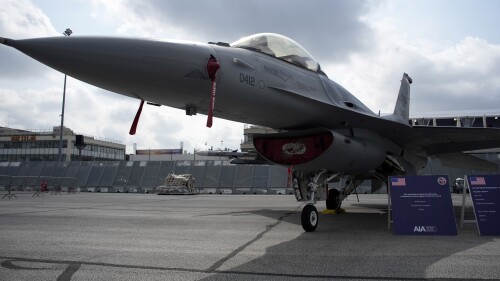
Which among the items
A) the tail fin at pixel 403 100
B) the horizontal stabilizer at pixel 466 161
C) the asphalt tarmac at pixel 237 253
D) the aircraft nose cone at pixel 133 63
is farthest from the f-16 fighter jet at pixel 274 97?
the tail fin at pixel 403 100

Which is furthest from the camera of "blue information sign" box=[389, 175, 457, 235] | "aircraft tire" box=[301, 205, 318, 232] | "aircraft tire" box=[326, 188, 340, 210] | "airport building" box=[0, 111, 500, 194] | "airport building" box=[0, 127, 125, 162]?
"airport building" box=[0, 127, 125, 162]

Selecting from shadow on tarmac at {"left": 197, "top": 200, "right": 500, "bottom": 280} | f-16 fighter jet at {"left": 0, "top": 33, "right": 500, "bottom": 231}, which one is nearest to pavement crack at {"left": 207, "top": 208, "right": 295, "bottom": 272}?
shadow on tarmac at {"left": 197, "top": 200, "right": 500, "bottom": 280}

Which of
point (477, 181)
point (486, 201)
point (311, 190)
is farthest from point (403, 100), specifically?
point (311, 190)

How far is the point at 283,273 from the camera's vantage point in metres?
3.77

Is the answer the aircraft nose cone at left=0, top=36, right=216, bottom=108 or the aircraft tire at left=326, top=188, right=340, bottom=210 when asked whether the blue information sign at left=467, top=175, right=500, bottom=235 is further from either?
the aircraft nose cone at left=0, top=36, right=216, bottom=108

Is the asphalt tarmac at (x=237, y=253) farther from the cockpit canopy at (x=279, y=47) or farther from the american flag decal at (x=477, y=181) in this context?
the cockpit canopy at (x=279, y=47)

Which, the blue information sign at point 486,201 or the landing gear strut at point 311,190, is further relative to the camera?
the landing gear strut at point 311,190

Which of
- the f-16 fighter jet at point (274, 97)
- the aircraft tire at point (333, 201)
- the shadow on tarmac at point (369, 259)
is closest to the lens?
the shadow on tarmac at point (369, 259)

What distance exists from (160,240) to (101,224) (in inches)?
107

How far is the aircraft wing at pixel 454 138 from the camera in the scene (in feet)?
28.7

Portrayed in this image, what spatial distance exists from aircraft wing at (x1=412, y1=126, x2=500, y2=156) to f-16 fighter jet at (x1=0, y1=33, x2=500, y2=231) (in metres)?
0.02

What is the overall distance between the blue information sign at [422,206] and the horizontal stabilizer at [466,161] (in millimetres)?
5718

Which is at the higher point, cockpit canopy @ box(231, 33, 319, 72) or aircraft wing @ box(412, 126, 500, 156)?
cockpit canopy @ box(231, 33, 319, 72)

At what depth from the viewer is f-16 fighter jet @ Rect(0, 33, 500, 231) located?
4.25m
